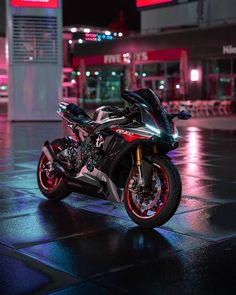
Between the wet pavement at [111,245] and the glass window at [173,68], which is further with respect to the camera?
the glass window at [173,68]

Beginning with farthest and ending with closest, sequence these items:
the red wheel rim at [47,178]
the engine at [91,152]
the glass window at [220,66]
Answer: the glass window at [220,66]
the red wheel rim at [47,178]
the engine at [91,152]

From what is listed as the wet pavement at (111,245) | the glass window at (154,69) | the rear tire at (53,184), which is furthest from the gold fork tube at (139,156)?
the glass window at (154,69)

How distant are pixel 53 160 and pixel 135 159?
1.61m

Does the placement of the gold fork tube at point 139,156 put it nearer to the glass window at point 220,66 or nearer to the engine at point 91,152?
the engine at point 91,152

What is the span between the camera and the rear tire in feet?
24.3

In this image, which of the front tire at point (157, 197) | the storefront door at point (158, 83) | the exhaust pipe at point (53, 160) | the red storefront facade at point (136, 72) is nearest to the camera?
the front tire at point (157, 197)

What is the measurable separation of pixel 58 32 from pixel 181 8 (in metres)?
19.8

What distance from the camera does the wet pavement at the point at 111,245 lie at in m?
4.35

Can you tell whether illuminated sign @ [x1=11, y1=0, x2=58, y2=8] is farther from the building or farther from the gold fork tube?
the gold fork tube

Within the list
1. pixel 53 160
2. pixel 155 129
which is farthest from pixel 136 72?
pixel 155 129

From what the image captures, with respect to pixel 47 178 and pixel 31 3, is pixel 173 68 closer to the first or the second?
pixel 31 3

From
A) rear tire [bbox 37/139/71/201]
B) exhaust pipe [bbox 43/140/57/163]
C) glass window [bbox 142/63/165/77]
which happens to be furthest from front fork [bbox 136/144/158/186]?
glass window [bbox 142/63/165/77]

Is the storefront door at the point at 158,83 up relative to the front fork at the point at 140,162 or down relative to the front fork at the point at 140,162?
up

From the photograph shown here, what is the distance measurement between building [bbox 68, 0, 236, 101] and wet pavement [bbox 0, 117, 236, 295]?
2511 centimetres
